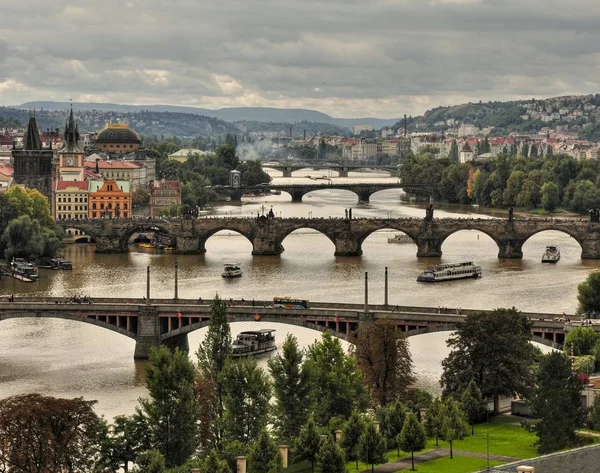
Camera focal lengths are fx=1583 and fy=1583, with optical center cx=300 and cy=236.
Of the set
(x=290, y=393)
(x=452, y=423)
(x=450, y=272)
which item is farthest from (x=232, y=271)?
(x=452, y=423)

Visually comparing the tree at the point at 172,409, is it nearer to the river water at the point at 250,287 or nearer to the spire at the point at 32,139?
the river water at the point at 250,287

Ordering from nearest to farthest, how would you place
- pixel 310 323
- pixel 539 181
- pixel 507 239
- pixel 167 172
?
pixel 310 323
pixel 507 239
pixel 539 181
pixel 167 172

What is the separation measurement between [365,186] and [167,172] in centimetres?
2191

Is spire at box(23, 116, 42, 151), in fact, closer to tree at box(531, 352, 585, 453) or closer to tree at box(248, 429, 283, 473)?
tree at box(531, 352, 585, 453)

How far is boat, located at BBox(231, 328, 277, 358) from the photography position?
50719 millimetres

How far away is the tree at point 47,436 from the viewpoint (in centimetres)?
3344

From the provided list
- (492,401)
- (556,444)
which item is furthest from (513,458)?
(492,401)

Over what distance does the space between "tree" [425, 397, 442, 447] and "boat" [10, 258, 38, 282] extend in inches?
1543

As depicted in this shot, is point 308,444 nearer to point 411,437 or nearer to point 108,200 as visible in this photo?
point 411,437

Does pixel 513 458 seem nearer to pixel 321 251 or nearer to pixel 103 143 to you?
pixel 321 251

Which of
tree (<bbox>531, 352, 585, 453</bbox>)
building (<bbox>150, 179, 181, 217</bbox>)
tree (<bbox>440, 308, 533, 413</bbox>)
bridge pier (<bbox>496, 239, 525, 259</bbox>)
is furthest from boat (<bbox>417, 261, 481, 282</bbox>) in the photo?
building (<bbox>150, 179, 181, 217</bbox>)

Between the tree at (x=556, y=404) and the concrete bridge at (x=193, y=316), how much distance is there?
12.2m

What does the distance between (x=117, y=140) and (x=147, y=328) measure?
103 metres

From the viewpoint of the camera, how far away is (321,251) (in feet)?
284
